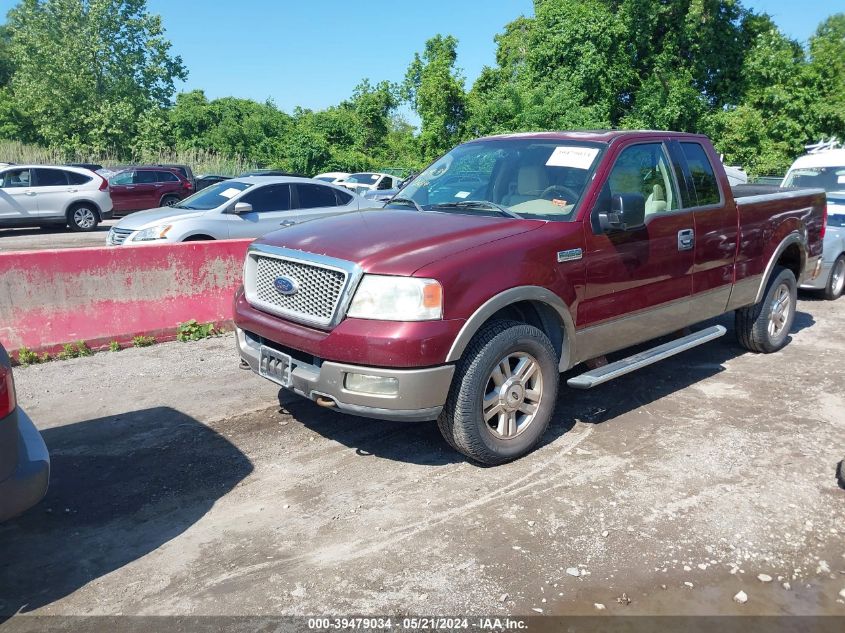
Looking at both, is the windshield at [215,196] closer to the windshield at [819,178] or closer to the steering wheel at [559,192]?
the steering wheel at [559,192]

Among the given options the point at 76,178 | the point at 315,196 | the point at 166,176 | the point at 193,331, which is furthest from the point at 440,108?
the point at 193,331

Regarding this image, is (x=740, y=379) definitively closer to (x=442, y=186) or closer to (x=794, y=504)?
(x=794, y=504)

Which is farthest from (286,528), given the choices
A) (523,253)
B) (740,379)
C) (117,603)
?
(740,379)

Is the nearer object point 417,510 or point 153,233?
point 417,510

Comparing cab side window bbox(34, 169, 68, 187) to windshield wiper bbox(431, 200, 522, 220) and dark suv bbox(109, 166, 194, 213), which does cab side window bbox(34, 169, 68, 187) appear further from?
windshield wiper bbox(431, 200, 522, 220)

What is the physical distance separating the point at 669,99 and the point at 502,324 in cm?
2482

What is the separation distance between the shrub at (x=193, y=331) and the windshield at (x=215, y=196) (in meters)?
3.52

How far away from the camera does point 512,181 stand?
17.3 ft

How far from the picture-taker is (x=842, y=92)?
26734 millimetres

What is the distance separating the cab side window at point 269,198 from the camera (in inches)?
432

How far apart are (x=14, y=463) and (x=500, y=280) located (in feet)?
8.71

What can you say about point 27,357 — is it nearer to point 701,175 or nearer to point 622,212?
point 622,212

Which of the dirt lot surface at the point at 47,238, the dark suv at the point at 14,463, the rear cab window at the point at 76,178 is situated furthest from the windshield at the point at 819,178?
the rear cab window at the point at 76,178

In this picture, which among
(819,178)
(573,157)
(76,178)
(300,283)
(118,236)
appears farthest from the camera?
(76,178)
